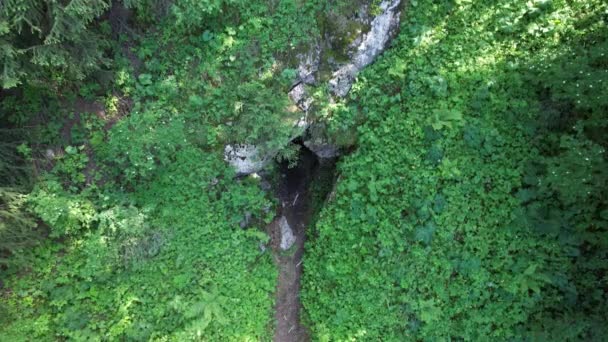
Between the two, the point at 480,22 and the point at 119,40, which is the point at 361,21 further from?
the point at 119,40

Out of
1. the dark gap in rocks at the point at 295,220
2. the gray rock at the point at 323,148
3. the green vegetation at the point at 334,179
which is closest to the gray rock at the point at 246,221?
the green vegetation at the point at 334,179

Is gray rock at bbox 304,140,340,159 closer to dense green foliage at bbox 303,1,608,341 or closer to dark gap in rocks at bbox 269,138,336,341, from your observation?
dark gap in rocks at bbox 269,138,336,341

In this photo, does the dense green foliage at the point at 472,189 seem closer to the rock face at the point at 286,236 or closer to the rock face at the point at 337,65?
the rock face at the point at 337,65

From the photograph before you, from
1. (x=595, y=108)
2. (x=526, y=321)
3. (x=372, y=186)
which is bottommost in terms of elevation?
(x=526, y=321)

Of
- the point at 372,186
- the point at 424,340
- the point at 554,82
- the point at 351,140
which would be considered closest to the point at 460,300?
the point at 424,340

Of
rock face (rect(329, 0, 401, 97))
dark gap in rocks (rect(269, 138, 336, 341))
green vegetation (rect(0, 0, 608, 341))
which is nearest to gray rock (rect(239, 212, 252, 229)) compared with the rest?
green vegetation (rect(0, 0, 608, 341))

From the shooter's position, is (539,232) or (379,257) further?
(379,257)
